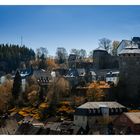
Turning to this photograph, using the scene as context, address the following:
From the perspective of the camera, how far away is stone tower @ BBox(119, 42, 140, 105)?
53.5 feet

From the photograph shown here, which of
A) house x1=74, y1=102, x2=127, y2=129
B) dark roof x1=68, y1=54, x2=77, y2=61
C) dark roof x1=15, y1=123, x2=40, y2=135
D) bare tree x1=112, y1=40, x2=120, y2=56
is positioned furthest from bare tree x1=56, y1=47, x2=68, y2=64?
dark roof x1=15, y1=123, x2=40, y2=135

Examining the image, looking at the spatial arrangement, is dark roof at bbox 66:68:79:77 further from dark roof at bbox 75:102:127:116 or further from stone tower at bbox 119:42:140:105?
dark roof at bbox 75:102:127:116

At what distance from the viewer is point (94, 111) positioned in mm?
14109

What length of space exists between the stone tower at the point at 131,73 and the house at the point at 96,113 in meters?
1.45

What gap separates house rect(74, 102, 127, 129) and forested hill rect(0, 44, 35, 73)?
9.51m

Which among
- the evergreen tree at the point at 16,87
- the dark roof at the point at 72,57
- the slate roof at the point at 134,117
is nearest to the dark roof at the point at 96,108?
the slate roof at the point at 134,117

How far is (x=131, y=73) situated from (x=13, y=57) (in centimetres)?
960

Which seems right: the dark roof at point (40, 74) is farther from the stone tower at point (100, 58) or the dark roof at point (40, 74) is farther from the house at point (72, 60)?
the house at point (72, 60)

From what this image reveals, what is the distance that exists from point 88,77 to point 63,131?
22.1 ft

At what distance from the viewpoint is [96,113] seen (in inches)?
552

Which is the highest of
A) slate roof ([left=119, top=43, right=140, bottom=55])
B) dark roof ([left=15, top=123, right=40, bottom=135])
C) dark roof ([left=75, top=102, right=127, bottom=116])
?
slate roof ([left=119, top=43, right=140, bottom=55])

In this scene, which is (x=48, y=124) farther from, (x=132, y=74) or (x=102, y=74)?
(x=102, y=74)

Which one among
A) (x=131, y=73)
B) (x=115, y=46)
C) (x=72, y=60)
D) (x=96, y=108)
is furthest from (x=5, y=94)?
(x=72, y=60)
